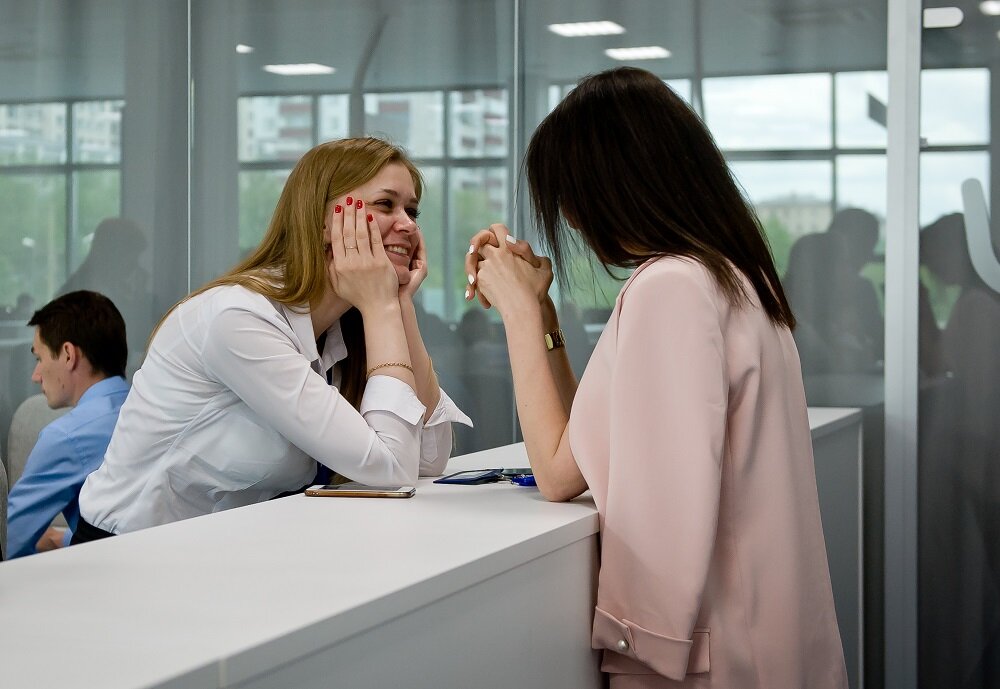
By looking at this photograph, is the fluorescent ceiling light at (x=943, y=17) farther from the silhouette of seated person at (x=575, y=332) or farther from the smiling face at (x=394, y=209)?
the smiling face at (x=394, y=209)

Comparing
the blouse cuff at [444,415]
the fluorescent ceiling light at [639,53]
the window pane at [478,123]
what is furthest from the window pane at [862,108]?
the blouse cuff at [444,415]

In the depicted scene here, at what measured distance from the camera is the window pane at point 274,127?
383 centimetres

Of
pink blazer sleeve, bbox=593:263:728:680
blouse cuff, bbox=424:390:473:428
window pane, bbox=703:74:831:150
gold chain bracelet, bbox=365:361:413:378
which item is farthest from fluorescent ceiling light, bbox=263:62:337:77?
pink blazer sleeve, bbox=593:263:728:680

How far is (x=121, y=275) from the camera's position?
12.7ft

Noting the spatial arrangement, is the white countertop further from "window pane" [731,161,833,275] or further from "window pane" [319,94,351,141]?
"window pane" [319,94,351,141]

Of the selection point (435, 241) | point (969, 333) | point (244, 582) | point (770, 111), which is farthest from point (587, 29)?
point (244, 582)

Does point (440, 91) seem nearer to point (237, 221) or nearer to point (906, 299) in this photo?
point (237, 221)

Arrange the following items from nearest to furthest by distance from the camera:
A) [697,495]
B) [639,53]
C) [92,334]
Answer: [697,495] < [92,334] < [639,53]

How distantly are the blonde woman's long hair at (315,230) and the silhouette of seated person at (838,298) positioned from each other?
1.50 m

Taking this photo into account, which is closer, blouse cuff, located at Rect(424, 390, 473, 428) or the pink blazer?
the pink blazer

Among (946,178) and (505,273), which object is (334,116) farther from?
(505,273)

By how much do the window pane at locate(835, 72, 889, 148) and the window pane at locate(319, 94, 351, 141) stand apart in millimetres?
1604

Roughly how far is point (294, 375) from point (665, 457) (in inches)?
26.3

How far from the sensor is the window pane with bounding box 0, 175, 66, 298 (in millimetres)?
3742
